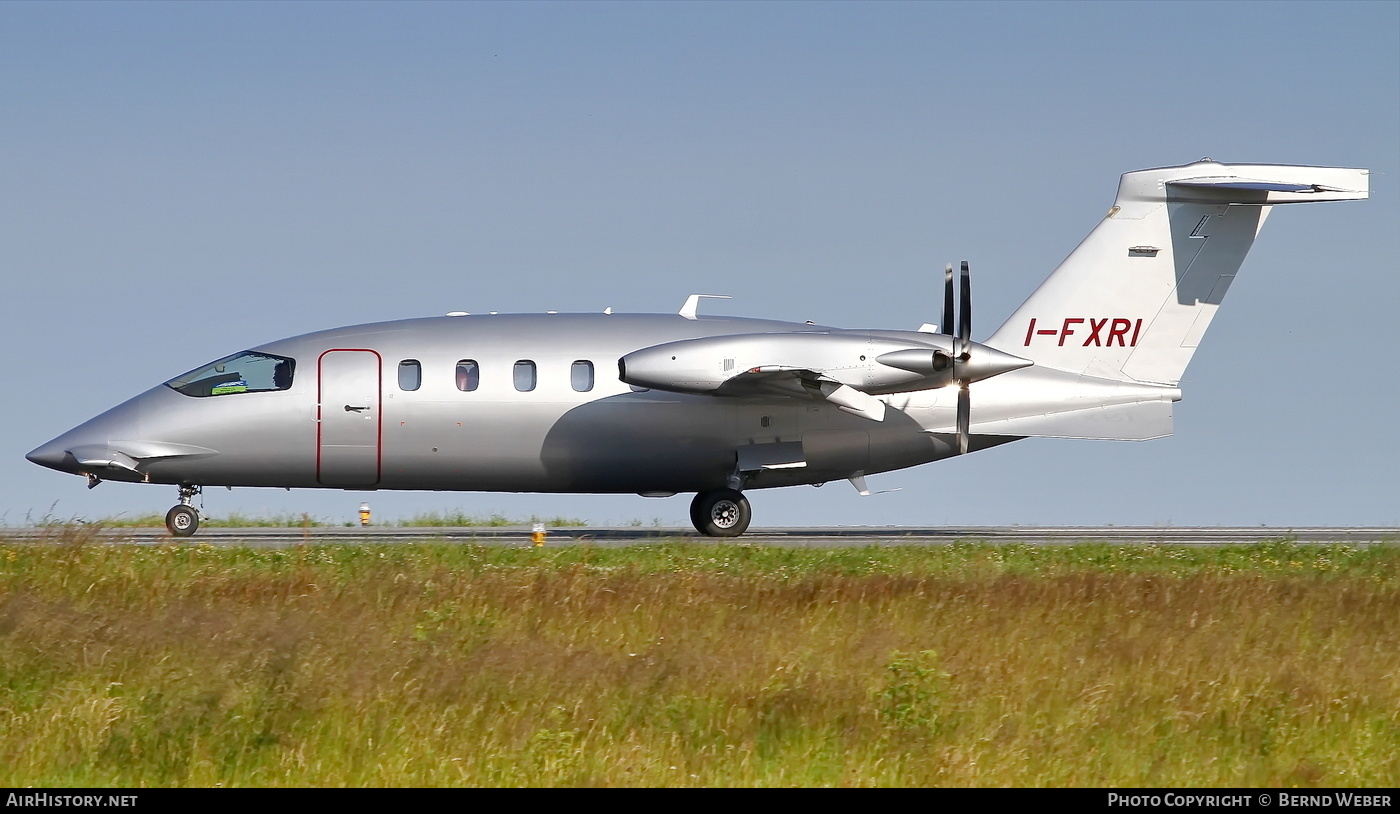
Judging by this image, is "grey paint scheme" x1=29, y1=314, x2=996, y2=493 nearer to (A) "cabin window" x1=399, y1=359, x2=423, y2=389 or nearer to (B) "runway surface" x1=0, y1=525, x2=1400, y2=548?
(A) "cabin window" x1=399, y1=359, x2=423, y2=389

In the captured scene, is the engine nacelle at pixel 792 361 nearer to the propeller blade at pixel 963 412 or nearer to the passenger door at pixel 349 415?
the propeller blade at pixel 963 412

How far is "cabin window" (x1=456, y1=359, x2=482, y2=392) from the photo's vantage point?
23734 millimetres

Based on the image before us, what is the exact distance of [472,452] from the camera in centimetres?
2384

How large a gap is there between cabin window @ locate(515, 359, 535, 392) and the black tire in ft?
19.6

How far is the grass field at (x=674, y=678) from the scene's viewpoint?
→ 9523mm

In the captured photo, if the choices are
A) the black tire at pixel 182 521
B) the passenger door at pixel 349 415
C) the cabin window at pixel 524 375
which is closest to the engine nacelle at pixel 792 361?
the cabin window at pixel 524 375

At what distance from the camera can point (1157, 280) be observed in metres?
25.1

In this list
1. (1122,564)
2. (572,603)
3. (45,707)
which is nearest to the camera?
(45,707)

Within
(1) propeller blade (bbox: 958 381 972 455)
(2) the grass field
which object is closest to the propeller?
(1) propeller blade (bbox: 958 381 972 455)

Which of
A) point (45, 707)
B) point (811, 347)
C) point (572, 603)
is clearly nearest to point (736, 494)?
point (811, 347)

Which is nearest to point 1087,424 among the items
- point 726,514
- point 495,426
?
point 726,514

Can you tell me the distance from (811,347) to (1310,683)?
12281 mm

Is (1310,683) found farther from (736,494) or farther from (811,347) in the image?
(736,494)
